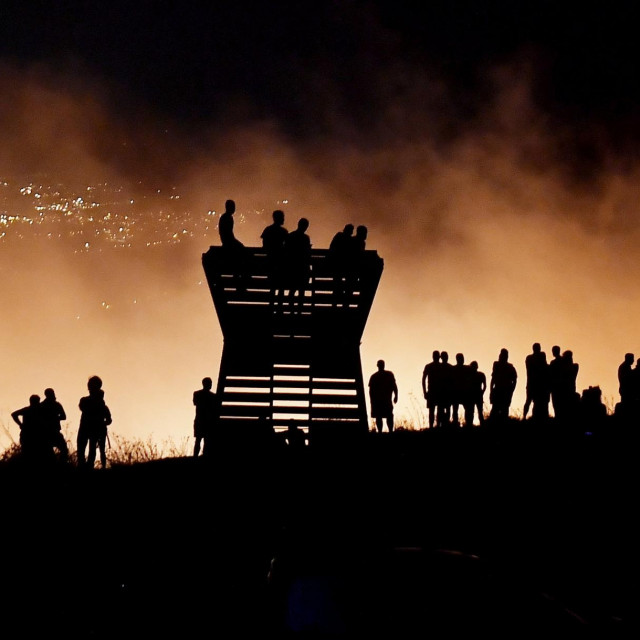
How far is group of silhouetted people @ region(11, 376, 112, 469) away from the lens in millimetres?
13055

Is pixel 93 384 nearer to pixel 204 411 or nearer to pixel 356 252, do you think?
pixel 204 411

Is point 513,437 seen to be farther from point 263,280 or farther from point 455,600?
point 455,600

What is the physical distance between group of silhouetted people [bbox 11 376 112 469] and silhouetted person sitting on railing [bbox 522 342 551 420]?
9054mm

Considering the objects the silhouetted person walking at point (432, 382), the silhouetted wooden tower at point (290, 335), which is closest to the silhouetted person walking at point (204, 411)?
the silhouetted wooden tower at point (290, 335)

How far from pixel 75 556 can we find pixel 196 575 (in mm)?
2143

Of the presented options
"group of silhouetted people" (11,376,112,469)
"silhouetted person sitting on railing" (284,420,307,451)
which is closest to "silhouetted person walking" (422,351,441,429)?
"silhouetted person sitting on railing" (284,420,307,451)

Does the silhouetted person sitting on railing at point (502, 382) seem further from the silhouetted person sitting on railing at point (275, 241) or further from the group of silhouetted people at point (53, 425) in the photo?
the group of silhouetted people at point (53, 425)

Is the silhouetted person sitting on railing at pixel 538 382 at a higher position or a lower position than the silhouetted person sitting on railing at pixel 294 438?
higher

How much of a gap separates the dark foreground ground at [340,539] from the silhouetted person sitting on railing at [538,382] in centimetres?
48

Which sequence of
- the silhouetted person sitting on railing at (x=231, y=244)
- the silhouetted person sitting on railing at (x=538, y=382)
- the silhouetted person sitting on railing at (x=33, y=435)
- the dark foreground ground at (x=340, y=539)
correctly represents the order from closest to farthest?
the dark foreground ground at (x=340, y=539)
the silhouetted person sitting on railing at (x=33, y=435)
the silhouetted person sitting on railing at (x=231, y=244)
the silhouetted person sitting on railing at (x=538, y=382)

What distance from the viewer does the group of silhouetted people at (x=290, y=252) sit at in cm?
1445

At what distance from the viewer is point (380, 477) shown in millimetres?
12703

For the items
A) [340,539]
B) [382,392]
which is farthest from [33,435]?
[340,539]

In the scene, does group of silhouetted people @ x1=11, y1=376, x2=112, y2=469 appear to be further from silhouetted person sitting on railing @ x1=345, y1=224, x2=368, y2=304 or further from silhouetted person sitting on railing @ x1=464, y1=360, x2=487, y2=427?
silhouetted person sitting on railing @ x1=464, y1=360, x2=487, y2=427
